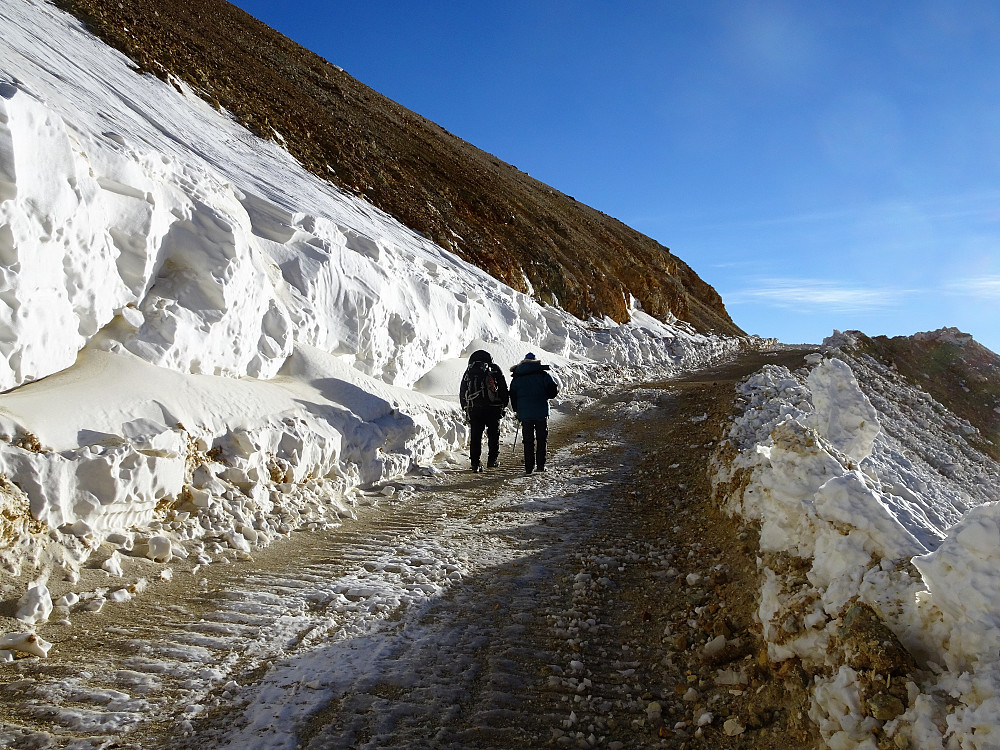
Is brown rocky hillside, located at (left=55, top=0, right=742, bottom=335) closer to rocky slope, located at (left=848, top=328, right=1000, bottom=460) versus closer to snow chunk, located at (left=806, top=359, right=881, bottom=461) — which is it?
rocky slope, located at (left=848, top=328, right=1000, bottom=460)

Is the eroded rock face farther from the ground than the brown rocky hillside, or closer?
closer

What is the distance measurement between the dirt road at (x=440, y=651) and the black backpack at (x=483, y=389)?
2852 millimetres

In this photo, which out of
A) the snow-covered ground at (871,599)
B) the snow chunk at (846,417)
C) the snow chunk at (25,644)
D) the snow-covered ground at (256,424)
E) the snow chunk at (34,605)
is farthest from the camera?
the snow chunk at (846,417)

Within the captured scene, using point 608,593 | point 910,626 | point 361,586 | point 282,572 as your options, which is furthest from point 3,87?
point 910,626

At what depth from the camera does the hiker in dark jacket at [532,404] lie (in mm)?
8352

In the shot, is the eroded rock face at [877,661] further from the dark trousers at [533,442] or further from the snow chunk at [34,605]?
the dark trousers at [533,442]

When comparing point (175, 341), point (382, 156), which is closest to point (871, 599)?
point (175, 341)

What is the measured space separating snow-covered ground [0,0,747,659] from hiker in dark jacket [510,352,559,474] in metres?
1.36

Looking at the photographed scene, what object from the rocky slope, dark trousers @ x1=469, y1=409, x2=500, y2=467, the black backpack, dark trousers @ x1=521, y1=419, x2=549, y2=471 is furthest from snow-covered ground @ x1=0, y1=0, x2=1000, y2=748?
the rocky slope

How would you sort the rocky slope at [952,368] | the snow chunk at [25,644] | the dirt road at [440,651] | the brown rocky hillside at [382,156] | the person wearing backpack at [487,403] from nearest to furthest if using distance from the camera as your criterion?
the dirt road at [440,651], the snow chunk at [25,644], the person wearing backpack at [487,403], the rocky slope at [952,368], the brown rocky hillside at [382,156]

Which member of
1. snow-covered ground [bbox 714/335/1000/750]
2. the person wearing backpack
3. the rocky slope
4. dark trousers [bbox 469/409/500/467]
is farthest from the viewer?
the rocky slope

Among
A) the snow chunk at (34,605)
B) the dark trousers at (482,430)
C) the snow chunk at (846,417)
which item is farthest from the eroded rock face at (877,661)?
the dark trousers at (482,430)

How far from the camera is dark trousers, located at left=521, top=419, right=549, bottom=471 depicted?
27.1 feet

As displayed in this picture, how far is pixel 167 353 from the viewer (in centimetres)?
616
